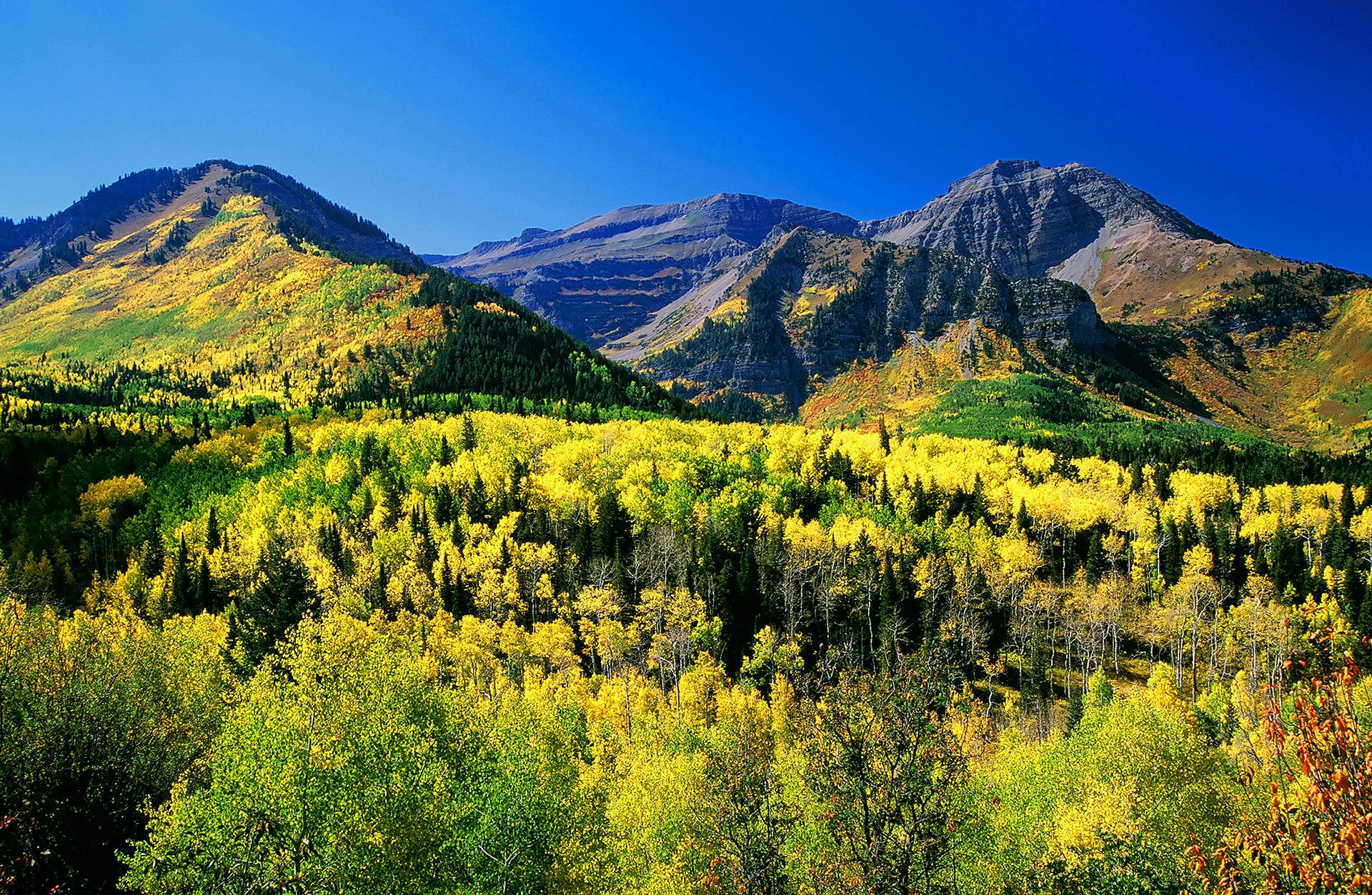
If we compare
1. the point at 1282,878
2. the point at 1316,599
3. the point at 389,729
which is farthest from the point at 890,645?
the point at 1282,878

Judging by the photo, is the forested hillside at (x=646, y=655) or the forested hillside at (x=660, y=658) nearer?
the forested hillside at (x=660, y=658)

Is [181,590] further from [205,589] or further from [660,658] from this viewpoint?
[660,658]

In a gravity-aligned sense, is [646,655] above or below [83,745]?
below

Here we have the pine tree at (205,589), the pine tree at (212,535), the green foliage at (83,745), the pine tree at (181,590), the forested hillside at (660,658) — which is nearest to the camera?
the forested hillside at (660,658)

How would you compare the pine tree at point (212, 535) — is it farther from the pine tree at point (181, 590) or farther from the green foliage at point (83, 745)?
the green foliage at point (83, 745)

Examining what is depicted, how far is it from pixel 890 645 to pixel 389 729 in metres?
60.0

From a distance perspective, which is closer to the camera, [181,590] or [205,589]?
[181,590]

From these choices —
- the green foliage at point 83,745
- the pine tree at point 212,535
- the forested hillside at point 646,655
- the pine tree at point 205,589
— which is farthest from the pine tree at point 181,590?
the green foliage at point 83,745

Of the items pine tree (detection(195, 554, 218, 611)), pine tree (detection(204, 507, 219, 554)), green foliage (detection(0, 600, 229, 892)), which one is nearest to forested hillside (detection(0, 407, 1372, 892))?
green foliage (detection(0, 600, 229, 892))

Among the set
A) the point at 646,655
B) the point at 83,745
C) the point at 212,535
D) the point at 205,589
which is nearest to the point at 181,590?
the point at 205,589

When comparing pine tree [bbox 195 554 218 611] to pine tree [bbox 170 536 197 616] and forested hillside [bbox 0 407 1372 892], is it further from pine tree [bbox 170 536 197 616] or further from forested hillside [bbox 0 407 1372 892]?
pine tree [bbox 170 536 197 616]

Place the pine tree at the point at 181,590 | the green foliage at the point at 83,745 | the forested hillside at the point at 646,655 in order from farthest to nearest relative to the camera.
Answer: the pine tree at the point at 181,590 < the green foliage at the point at 83,745 < the forested hillside at the point at 646,655

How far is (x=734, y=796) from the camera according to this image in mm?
24703

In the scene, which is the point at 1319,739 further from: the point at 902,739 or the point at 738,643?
the point at 738,643
